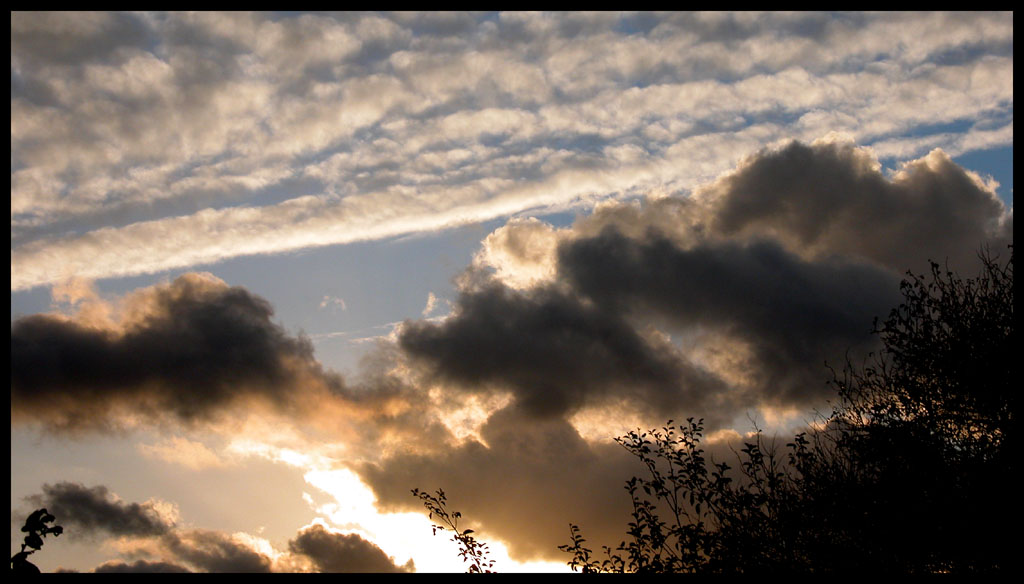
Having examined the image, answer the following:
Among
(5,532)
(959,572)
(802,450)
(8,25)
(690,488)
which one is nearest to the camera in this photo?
(5,532)

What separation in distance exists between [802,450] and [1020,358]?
466cm

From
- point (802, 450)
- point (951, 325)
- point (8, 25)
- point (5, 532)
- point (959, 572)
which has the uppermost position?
point (8, 25)

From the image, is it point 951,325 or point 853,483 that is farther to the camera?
point 951,325

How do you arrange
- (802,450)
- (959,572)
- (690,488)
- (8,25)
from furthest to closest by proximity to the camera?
(802,450) < (690,488) < (959,572) < (8,25)

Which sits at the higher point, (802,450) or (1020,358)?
(1020,358)

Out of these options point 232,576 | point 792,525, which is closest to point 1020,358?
point 792,525

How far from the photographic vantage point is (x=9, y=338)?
7.95 m

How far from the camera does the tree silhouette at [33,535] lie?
7.50 m

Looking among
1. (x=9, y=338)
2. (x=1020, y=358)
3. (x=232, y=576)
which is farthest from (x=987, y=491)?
(x=9, y=338)

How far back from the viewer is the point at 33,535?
7.73m

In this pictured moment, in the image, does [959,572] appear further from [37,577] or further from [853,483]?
[37,577]

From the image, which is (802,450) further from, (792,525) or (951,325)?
(951,325)

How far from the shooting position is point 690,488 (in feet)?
46.1

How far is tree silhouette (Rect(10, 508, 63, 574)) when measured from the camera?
7.50m
